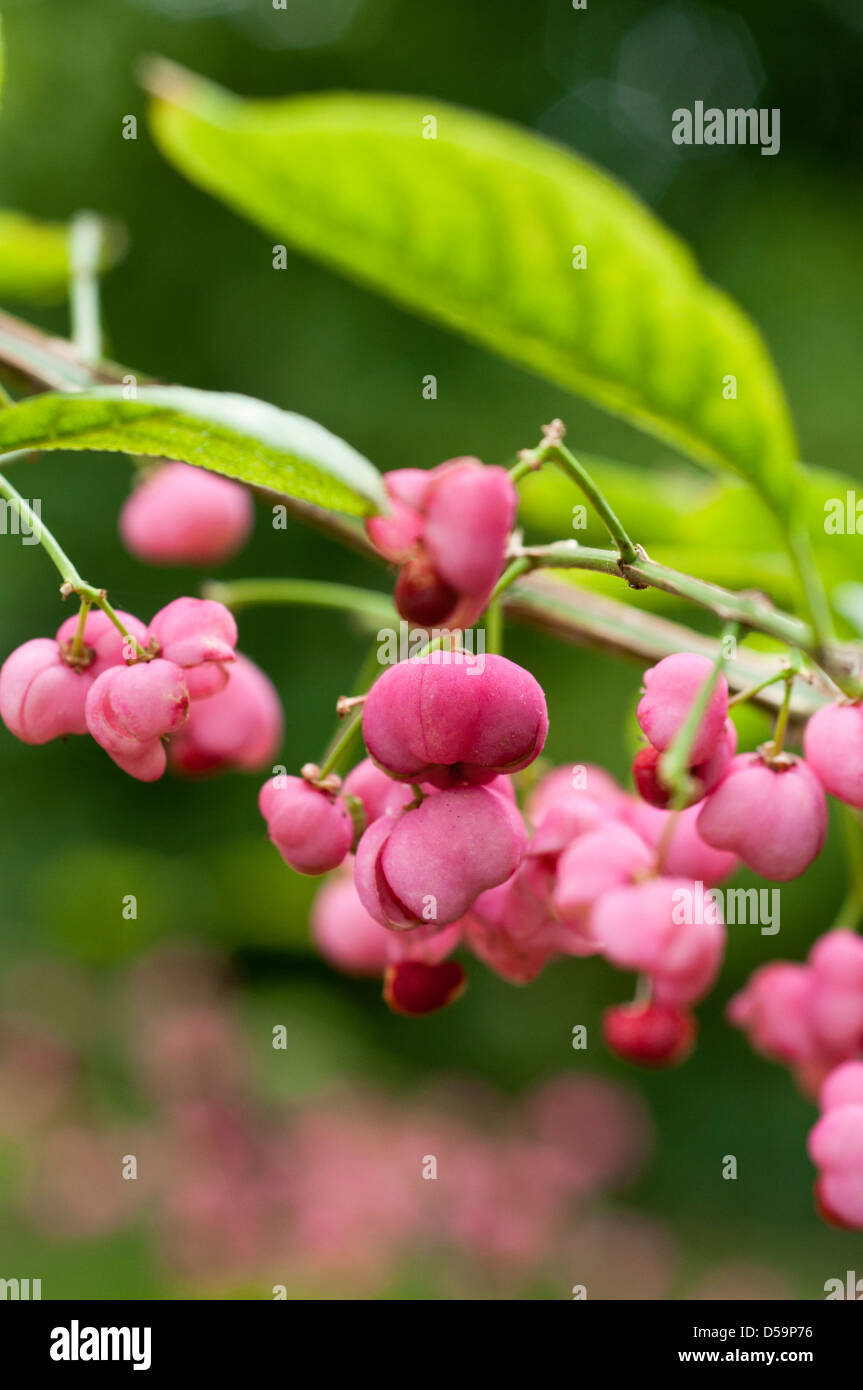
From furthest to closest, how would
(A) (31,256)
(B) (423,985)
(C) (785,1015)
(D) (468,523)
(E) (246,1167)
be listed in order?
(E) (246,1167) < (A) (31,256) < (C) (785,1015) < (B) (423,985) < (D) (468,523)

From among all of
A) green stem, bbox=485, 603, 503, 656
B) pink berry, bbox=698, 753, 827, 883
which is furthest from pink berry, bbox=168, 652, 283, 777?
pink berry, bbox=698, 753, 827, 883

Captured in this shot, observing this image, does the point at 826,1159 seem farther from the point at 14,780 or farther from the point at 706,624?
the point at 14,780

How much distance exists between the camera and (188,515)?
29.2 inches

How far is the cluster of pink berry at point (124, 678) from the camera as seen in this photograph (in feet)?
1.34

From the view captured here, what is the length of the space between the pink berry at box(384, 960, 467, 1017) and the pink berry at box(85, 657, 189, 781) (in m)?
0.18

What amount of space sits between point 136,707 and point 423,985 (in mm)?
198

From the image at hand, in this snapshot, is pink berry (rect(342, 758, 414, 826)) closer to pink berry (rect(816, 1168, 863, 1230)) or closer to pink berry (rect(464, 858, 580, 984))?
pink berry (rect(464, 858, 580, 984))

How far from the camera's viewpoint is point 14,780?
2984 millimetres

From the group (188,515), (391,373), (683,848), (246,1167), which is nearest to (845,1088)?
(683,848)

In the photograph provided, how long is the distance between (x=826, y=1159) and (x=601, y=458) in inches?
91.3

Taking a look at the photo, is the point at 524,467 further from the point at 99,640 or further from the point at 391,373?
the point at 391,373

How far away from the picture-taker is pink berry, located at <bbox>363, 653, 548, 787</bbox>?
405mm

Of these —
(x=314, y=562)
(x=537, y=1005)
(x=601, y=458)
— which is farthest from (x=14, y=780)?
(x=601, y=458)

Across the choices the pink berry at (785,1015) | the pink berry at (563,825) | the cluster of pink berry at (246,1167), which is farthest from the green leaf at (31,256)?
the cluster of pink berry at (246,1167)
